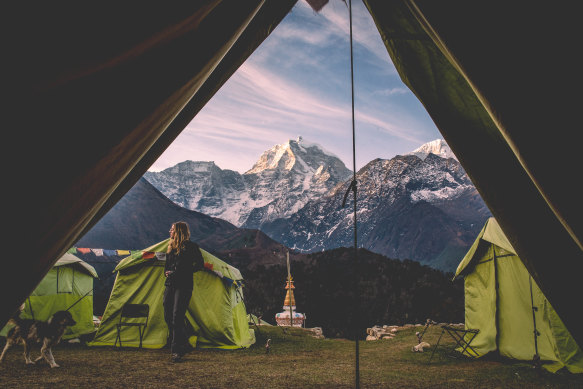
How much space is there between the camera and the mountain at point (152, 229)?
3339 inches

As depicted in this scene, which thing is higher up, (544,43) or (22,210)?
(544,43)

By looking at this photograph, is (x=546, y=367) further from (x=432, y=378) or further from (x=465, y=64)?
(x=465, y=64)

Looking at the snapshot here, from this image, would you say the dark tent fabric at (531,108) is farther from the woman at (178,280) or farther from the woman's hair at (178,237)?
the woman's hair at (178,237)

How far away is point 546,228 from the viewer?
2441 millimetres

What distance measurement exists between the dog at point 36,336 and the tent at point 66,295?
6.44 feet

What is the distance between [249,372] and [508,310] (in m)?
4.78

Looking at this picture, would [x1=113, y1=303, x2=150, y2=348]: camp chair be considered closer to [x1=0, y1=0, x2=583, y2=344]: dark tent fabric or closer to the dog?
the dog

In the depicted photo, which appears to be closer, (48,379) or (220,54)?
(220,54)

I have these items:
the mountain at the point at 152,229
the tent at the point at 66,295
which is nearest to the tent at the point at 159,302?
the tent at the point at 66,295

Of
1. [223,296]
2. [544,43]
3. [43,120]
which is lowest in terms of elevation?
[223,296]

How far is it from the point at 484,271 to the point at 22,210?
7899 millimetres

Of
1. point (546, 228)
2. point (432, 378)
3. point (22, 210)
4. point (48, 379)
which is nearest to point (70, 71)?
point (22, 210)

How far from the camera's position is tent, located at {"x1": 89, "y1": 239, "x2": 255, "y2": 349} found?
7379 mm

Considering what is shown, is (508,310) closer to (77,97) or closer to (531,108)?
(531,108)
